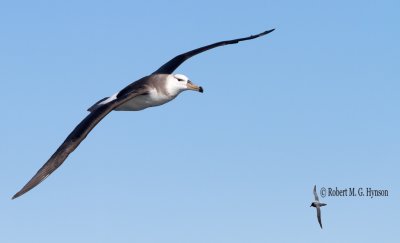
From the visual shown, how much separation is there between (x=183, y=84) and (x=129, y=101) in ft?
5.41

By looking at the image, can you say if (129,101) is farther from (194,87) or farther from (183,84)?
(194,87)

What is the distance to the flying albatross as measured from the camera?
2211 centimetres

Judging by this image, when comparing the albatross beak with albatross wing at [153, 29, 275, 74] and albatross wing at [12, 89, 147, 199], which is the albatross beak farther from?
albatross wing at [153, 29, 275, 74]

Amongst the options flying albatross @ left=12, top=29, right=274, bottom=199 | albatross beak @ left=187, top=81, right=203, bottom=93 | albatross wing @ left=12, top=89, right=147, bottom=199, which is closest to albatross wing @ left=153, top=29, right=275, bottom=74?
flying albatross @ left=12, top=29, right=274, bottom=199

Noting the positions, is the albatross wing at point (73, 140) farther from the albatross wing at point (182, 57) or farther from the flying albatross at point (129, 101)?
the albatross wing at point (182, 57)

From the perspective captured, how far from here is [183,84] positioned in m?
25.3

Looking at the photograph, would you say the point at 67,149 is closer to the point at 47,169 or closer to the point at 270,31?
the point at 47,169

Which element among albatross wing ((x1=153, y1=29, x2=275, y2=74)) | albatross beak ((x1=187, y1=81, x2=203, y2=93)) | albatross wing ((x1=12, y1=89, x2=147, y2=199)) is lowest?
albatross wing ((x1=12, y1=89, x2=147, y2=199))

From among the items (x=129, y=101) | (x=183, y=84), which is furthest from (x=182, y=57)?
(x=129, y=101)

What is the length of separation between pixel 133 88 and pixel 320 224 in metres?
14.2

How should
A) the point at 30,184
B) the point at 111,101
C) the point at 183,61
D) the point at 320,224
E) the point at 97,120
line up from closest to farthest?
the point at 30,184
the point at 97,120
the point at 111,101
the point at 183,61
the point at 320,224

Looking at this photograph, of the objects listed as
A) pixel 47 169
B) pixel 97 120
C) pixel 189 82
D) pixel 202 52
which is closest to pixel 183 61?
pixel 202 52

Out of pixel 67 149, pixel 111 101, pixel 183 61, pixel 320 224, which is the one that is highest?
pixel 183 61

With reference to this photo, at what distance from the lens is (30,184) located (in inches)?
824
